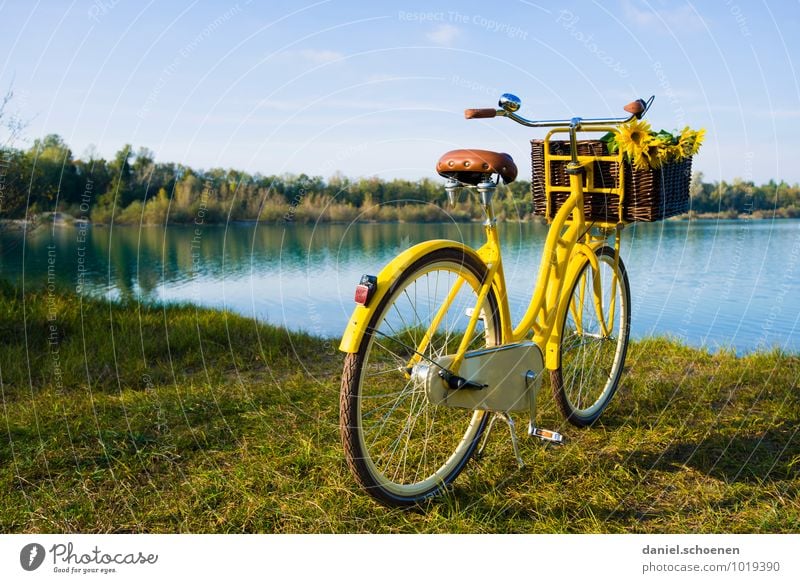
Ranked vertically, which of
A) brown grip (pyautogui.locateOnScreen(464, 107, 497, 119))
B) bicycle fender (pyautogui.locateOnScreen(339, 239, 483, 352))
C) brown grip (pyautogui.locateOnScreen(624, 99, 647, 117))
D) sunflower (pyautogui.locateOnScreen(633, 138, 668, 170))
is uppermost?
brown grip (pyautogui.locateOnScreen(624, 99, 647, 117))

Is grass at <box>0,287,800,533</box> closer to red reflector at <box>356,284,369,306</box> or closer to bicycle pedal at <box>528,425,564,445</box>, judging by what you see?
bicycle pedal at <box>528,425,564,445</box>

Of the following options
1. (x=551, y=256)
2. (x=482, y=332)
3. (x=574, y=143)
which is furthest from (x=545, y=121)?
(x=482, y=332)

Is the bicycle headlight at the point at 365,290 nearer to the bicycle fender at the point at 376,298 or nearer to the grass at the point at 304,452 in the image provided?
the bicycle fender at the point at 376,298

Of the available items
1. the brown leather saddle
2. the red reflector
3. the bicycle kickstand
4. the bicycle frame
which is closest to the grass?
the bicycle kickstand

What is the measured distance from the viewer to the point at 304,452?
3.50 meters

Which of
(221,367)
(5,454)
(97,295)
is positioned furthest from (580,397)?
(97,295)

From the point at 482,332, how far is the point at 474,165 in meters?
0.80

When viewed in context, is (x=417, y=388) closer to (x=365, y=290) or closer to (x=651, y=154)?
(x=365, y=290)

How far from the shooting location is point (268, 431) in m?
3.87

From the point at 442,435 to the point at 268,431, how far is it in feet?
3.17

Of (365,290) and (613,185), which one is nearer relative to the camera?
(365,290)

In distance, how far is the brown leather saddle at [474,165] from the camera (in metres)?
2.84

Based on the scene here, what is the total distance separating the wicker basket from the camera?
3664 mm

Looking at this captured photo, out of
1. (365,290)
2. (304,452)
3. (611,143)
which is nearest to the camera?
(365,290)
